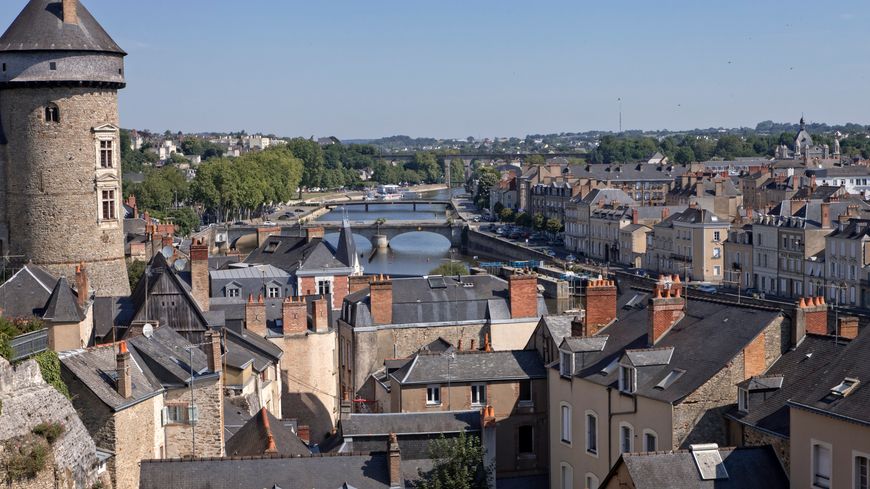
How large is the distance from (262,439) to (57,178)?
1296 centimetres

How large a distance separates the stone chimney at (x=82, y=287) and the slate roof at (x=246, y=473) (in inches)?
416

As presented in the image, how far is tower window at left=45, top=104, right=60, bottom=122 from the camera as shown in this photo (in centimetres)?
2892

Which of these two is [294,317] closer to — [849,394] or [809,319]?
[809,319]

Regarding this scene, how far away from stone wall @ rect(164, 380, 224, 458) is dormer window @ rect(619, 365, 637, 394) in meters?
→ 5.78

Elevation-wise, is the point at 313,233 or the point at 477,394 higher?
the point at 313,233

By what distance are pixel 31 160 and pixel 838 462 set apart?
65.1ft

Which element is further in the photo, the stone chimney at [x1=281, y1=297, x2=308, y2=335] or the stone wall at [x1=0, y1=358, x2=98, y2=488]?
the stone chimney at [x1=281, y1=297, x2=308, y2=335]

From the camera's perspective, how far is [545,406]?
23188 mm

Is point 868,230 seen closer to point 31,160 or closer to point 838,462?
point 31,160

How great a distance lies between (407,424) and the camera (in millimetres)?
20219

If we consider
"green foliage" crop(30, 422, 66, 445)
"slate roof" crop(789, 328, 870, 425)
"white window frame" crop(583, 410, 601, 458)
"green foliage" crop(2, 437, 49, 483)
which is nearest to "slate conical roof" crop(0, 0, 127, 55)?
"white window frame" crop(583, 410, 601, 458)

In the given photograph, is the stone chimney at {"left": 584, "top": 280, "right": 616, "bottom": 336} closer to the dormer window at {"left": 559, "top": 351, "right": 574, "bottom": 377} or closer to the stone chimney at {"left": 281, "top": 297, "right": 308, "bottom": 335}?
the dormer window at {"left": 559, "top": 351, "right": 574, "bottom": 377}

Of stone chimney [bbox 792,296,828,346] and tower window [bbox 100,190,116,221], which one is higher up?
tower window [bbox 100,190,116,221]

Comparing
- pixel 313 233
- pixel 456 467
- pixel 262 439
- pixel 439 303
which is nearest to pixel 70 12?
pixel 439 303
